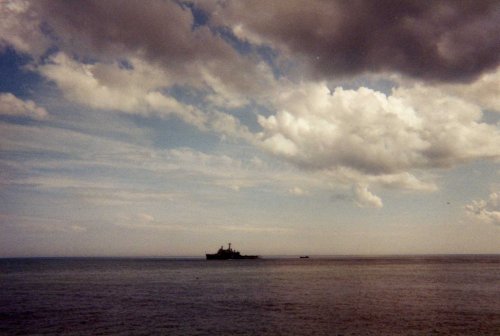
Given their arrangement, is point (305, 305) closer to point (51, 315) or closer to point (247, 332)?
point (247, 332)

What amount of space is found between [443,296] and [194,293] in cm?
4085

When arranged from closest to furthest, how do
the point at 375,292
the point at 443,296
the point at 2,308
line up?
the point at 2,308 → the point at 443,296 → the point at 375,292

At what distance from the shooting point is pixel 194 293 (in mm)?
70750

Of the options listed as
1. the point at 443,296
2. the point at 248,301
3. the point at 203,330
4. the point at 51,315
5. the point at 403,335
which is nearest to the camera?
the point at 403,335

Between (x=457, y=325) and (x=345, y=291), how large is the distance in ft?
104

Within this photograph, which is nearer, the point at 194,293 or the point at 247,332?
the point at 247,332

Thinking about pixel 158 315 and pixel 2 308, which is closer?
pixel 158 315

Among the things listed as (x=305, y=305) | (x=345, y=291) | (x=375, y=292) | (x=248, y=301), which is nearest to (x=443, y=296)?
(x=375, y=292)

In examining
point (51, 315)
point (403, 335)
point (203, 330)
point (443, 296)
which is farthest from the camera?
point (443, 296)

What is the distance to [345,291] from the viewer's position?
72.1m

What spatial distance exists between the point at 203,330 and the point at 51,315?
68.0 ft

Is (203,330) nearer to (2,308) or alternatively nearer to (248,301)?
(248,301)

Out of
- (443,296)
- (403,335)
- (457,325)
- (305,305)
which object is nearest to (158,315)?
(305,305)

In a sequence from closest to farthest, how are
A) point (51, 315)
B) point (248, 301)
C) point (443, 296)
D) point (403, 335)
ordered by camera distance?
point (403, 335)
point (51, 315)
point (248, 301)
point (443, 296)
